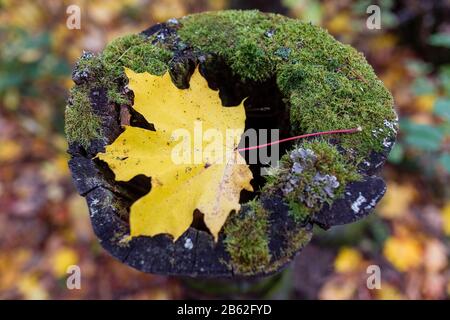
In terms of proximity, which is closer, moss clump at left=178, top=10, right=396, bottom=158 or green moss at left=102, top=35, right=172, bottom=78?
moss clump at left=178, top=10, right=396, bottom=158

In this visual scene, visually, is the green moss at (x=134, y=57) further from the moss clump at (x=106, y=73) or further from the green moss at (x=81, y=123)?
the green moss at (x=81, y=123)

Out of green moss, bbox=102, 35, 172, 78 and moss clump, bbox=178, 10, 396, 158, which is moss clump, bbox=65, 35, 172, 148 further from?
moss clump, bbox=178, 10, 396, 158

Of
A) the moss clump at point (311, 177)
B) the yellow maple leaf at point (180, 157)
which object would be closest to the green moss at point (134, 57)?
the yellow maple leaf at point (180, 157)

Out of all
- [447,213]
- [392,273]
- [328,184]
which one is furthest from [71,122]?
[447,213]

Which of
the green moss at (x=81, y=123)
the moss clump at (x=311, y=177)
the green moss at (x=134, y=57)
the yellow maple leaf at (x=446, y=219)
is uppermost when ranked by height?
the green moss at (x=134, y=57)

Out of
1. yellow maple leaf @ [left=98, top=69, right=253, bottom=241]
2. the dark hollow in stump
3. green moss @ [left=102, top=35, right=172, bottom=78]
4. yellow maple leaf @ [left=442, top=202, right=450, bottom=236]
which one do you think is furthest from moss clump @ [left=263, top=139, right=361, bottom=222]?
yellow maple leaf @ [left=442, top=202, right=450, bottom=236]

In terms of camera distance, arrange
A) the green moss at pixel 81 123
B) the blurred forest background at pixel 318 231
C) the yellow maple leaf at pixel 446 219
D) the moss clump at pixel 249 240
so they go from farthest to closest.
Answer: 1. the yellow maple leaf at pixel 446 219
2. the blurred forest background at pixel 318 231
3. the green moss at pixel 81 123
4. the moss clump at pixel 249 240

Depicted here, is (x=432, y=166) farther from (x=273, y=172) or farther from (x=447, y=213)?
(x=273, y=172)

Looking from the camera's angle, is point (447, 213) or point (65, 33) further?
point (65, 33)
